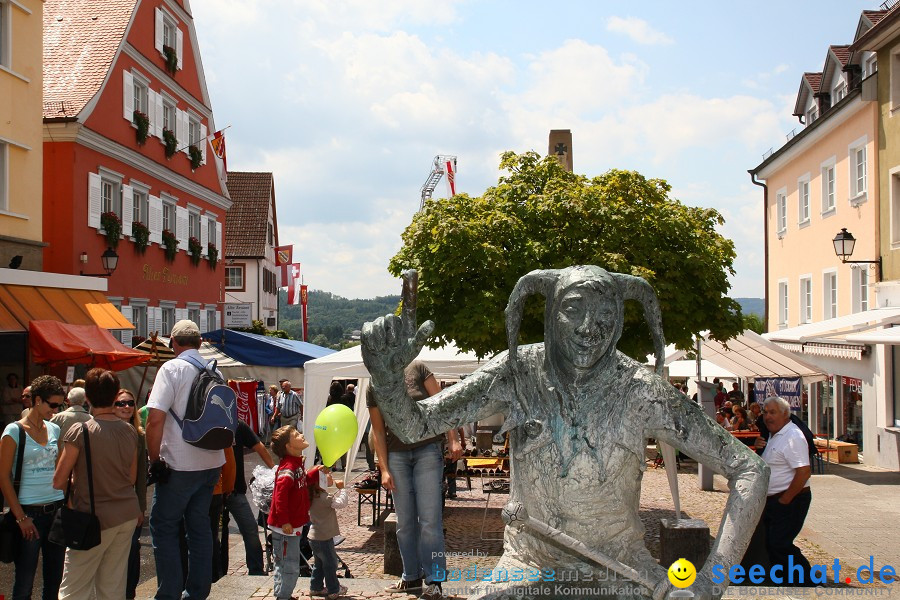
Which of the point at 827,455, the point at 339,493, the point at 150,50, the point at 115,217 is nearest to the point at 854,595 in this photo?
the point at 339,493

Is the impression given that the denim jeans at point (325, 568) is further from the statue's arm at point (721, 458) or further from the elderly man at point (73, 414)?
the statue's arm at point (721, 458)

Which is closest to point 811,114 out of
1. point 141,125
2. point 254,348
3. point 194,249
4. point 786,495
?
point 254,348

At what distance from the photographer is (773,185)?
2867cm

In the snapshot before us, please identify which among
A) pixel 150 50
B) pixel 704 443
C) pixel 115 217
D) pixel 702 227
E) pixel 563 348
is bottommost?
pixel 704 443

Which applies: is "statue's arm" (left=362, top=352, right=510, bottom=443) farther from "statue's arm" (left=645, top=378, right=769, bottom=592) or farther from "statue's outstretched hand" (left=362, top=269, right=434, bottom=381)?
"statue's arm" (left=645, top=378, right=769, bottom=592)

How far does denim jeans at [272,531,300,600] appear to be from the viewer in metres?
5.77

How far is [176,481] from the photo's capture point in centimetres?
546

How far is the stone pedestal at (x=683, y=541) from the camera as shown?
796cm

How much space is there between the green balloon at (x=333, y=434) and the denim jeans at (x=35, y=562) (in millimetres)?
2045

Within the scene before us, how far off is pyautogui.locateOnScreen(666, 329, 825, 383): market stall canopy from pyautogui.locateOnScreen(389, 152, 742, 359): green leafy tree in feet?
20.7

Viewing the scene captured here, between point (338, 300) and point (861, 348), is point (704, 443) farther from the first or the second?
point (338, 300)

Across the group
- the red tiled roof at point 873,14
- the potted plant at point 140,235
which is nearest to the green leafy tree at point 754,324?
the red tiled roof at point 873,14

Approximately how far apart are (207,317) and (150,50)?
923 cm

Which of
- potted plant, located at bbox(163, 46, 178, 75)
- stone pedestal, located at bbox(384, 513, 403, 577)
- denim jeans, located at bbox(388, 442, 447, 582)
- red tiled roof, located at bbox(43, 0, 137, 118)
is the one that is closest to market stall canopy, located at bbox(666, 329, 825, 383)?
stone pedestal, located at bbox(384, 513, 403, 577)
